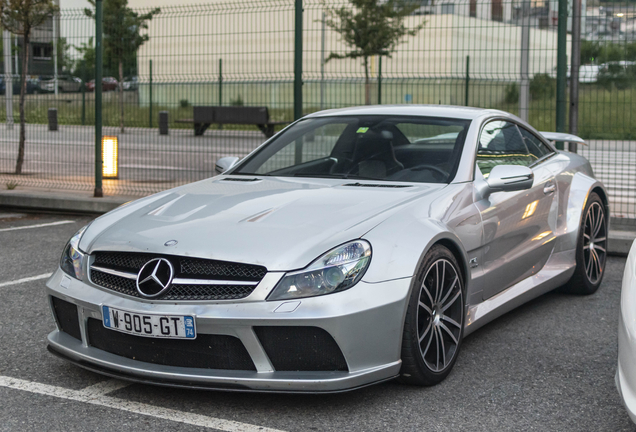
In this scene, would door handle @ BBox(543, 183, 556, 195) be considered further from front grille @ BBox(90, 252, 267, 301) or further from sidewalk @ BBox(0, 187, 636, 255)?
sidewalk @ BBox(0, 187, 636, 255)

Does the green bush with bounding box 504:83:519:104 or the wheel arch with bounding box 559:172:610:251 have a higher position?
the green bush with bounding box 504:83:519:104

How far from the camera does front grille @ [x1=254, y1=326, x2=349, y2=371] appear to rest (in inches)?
127

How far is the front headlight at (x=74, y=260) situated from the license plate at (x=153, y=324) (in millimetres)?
364

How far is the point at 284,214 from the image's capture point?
3748mm

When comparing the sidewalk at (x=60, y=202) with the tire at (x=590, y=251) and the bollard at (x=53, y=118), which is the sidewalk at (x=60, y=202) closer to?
the bollard at (x=53, y=118)

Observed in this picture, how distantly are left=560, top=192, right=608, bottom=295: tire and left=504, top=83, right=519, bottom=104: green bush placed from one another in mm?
3197

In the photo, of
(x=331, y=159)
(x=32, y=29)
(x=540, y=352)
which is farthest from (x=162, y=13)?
(x=540, y=352)

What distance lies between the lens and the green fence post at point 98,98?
954cm

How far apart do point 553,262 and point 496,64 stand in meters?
3.86

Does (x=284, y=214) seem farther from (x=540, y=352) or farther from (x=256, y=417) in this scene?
(x=540, y=352)

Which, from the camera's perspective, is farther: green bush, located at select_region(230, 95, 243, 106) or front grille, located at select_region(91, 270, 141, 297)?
green bush, located at select_region(230, 95, 243, 106)

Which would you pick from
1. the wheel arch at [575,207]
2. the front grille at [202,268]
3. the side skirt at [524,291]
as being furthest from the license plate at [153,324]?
the wheel arch at [575,207]

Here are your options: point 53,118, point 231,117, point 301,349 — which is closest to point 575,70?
point 231,117

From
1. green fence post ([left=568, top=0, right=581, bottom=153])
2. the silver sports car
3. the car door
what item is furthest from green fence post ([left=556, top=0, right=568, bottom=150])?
the silver sports car
